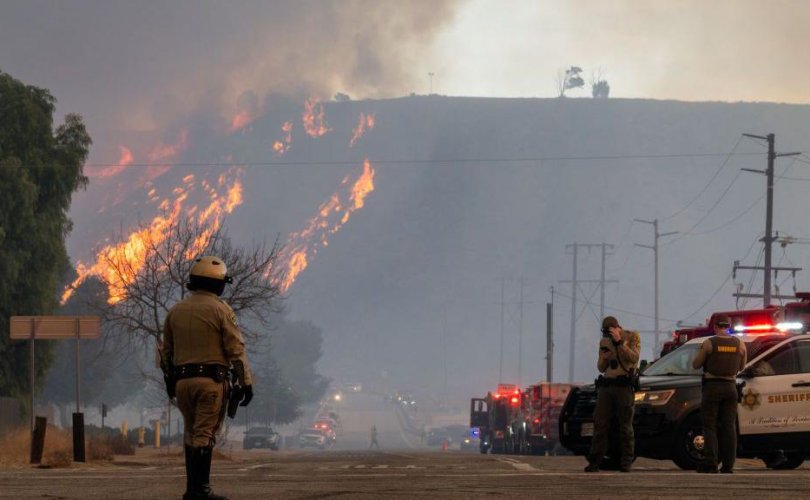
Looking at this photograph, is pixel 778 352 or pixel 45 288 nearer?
pixel 778 352

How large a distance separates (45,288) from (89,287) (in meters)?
43.5

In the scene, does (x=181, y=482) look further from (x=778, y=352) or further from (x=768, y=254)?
(x=768, y=254)

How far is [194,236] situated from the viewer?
5334 cm

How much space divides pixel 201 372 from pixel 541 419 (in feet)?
137

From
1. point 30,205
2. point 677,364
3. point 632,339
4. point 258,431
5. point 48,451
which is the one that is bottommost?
point 258,431

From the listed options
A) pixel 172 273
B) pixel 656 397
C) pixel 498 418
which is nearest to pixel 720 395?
pixel 656 397

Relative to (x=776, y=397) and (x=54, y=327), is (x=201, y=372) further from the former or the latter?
(x=54, y=327)

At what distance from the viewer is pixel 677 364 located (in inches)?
933

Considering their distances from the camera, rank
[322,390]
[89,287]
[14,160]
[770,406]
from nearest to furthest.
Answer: [770,406] → [14,160] → [89,287] → [322,390]

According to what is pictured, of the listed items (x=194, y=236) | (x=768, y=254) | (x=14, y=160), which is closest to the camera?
(x=14, y=160)

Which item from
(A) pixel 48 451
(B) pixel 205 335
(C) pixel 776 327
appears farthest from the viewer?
(A) pixel 48 451

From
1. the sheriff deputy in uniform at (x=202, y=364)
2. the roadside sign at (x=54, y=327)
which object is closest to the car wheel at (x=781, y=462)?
the roadside sign at (x=54, y=327)


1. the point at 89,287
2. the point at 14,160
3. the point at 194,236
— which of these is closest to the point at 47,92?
the point at 14,160

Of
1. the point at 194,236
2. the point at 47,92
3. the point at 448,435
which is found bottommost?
the point at 448,435
